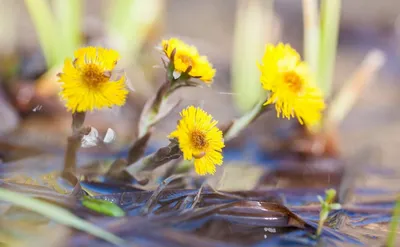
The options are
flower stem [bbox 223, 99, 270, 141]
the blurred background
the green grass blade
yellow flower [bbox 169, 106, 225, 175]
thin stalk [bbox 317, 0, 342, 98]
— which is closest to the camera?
the green grass blade

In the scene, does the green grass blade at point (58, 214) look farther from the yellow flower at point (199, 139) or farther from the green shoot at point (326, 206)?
the green shoot at point (326, 206)

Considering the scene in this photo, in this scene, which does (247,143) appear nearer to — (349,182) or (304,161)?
(304,161)

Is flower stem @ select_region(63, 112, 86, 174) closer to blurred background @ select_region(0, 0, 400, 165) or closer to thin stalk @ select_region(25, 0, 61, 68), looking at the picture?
blurred background @ select_region(0, 0, 400, 165)

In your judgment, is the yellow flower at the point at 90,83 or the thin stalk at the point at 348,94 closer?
the yellow flower at the point at 90,83

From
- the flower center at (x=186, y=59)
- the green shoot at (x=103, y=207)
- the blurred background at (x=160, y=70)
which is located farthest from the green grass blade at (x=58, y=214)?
the blurred background at (x=160, y=70)

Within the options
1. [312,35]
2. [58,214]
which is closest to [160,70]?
[312,35]

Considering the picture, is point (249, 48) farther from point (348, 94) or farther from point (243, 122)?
point (243, 122)

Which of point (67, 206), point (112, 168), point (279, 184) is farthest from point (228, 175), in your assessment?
point (67, 206)

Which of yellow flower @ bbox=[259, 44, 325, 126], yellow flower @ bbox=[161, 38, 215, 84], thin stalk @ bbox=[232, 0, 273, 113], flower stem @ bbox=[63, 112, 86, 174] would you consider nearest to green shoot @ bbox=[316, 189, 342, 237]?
yellow flower @ bbox=[259, 44, 325, 126]
